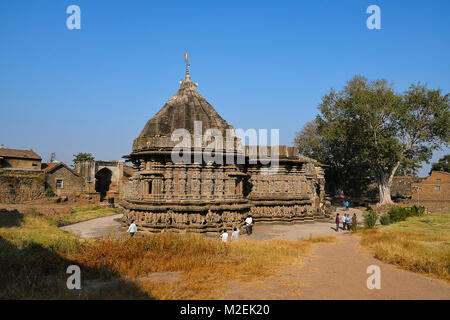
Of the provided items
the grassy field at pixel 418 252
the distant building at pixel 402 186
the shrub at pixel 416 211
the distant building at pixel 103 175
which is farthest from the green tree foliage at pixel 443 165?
the distant building at pixel 103 175

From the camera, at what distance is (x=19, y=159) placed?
126 feet

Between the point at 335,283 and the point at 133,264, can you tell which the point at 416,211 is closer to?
the point at 335,283

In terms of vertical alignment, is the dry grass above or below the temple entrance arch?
below

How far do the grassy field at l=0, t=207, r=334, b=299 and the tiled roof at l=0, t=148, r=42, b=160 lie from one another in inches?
1273

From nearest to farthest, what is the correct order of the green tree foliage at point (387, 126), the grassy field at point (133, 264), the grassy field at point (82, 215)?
the grassy field at point (133, 264) → the grassy field at point (82, 215) → the green tree foliage at point (387, 126)

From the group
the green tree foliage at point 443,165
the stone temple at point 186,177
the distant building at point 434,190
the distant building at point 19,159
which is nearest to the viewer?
the stone temple at point 186,177

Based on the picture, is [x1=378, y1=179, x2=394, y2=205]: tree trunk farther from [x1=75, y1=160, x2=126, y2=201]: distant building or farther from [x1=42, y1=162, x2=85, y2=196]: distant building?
[x1=42, y1=162, x2=85, y2=196]: distant building

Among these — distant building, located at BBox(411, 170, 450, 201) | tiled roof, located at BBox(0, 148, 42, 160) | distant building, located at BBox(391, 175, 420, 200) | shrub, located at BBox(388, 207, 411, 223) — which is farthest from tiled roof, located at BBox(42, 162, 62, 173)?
distant building, located at BBox(391, 175, 420, 200)

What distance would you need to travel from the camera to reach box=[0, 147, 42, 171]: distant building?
1454 inches

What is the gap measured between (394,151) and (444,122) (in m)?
6.12

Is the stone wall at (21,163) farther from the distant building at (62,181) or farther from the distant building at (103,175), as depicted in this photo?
the distant building at (62,181)

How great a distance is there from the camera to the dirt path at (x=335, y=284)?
6734mm
